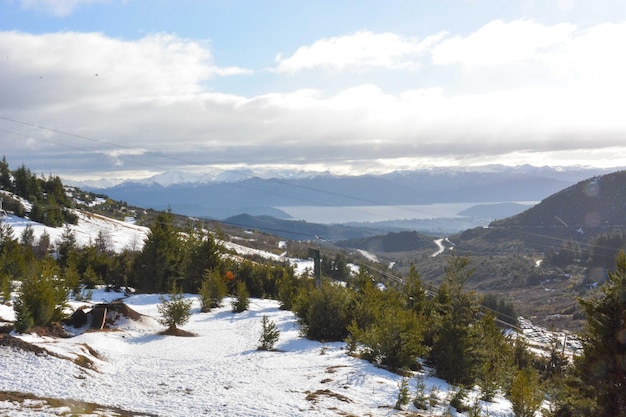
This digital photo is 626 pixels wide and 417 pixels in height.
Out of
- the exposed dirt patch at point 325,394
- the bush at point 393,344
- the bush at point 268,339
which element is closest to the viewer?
the exposed dirt patch at point 325,394

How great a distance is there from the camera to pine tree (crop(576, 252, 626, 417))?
881cm

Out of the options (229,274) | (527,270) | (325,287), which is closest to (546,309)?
(527,270)

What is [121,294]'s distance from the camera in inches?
1088

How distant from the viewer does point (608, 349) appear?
911 centimetres

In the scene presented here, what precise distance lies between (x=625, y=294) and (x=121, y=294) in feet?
82.6

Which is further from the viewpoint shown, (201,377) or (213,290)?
(213,290)

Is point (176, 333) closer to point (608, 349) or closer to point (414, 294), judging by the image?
point (414, 294)

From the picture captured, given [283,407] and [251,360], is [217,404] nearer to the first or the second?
[283,407]

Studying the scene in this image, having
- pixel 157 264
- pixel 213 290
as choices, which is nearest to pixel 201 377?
pixel 213 290

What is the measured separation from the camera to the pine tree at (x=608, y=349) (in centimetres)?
881

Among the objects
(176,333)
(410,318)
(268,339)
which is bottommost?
(176,333)

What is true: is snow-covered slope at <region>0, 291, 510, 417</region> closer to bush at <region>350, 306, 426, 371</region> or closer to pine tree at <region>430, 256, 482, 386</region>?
bush at <region>350, 306, 426, 371</region>

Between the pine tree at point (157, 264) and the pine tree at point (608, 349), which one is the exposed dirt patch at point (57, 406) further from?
the pine tree at point (157, 264)

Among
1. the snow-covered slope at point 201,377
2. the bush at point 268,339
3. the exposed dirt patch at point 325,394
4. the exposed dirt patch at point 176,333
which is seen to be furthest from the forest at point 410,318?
the exposed dirt patch at point 176,333
